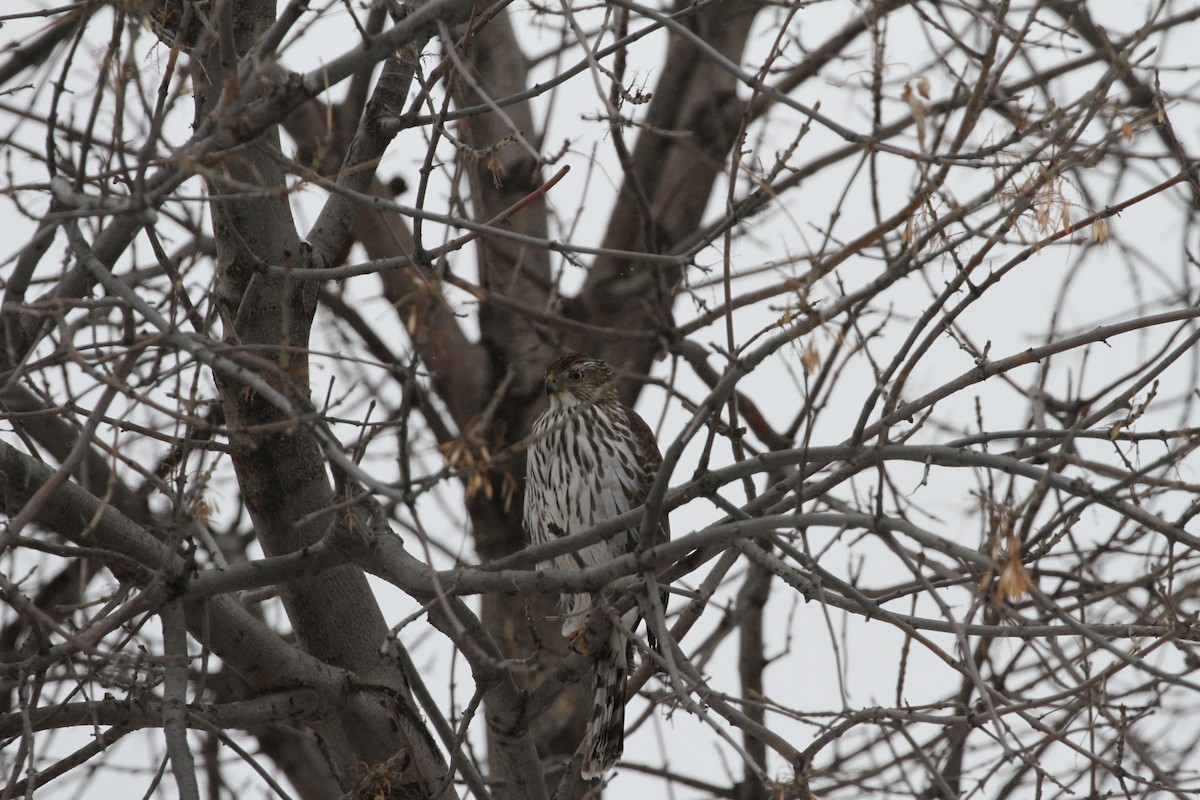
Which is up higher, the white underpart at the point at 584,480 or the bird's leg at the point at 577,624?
the white underpart at the point at 584,480

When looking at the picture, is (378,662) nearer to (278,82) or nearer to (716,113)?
(278,82)

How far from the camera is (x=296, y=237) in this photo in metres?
3.87

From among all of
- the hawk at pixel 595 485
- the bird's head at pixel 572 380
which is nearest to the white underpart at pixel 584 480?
the hawk at pixel 595 485

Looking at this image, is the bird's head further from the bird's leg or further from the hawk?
the bird's leg

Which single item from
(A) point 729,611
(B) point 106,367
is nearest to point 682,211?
(A) point 729,611

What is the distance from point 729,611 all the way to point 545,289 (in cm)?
207

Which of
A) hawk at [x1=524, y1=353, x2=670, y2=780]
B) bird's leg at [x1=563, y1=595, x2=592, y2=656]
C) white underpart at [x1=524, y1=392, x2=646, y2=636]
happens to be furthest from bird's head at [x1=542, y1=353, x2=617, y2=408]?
bird's leg at [x1=563, y1=595, x2=592, y2=656]

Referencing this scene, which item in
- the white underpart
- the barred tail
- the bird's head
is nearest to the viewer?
the barred tail

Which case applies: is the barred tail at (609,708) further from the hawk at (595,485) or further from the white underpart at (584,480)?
the white underpart at (584,480)

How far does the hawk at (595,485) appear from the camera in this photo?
16.1 ft

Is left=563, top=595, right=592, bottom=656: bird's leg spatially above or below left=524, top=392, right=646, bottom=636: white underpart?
below

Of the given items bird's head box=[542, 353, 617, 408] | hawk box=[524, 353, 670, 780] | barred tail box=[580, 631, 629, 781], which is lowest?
barred tail box=[580, 631, 629, 781]

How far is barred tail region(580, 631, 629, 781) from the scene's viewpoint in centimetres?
486

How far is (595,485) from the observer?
5.16 meters
